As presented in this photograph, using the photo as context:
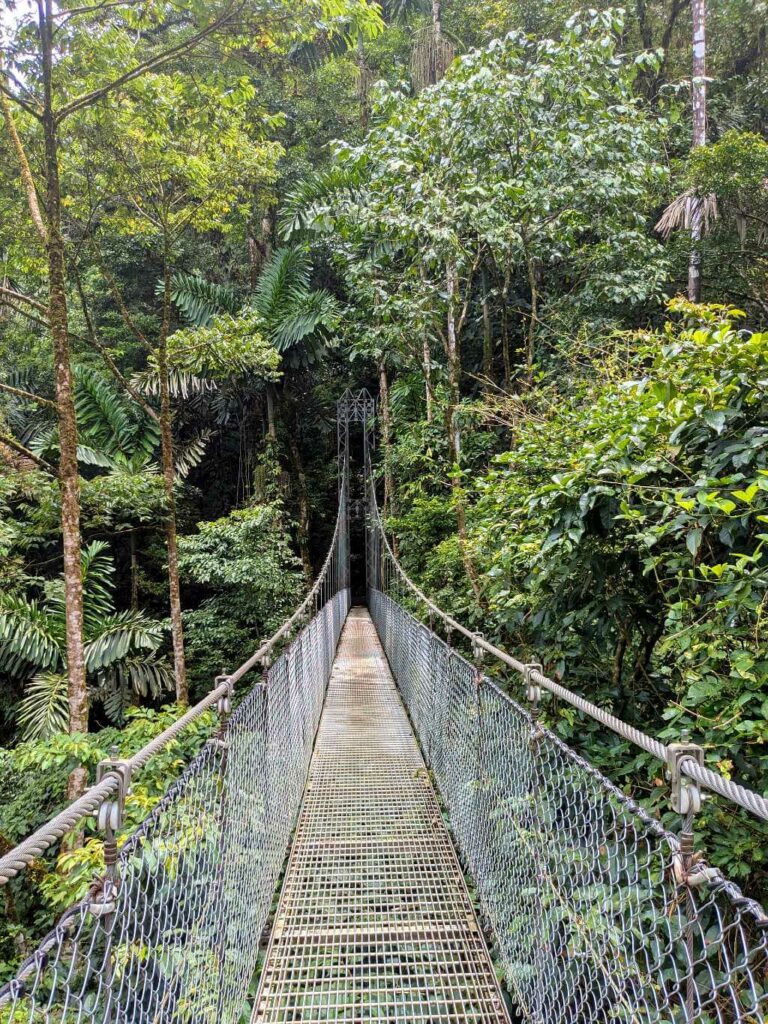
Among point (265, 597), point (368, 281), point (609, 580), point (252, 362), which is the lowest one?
point (265, 597)

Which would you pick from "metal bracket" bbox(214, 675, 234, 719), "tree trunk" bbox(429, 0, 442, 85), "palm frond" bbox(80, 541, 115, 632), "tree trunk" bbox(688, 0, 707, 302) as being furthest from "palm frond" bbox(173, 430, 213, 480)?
"metal bracket" bbox(214, 675, 234, 719)

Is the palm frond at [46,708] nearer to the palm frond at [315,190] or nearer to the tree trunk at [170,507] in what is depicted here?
the tree trunk at [170,507]

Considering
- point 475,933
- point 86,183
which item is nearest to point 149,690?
point 86,183

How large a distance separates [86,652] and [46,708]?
30.9 inches

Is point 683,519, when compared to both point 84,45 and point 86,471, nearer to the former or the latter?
point 84,45

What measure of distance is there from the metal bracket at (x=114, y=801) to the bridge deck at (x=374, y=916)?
98 cm

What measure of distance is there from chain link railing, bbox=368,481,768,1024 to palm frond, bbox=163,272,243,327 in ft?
21.1

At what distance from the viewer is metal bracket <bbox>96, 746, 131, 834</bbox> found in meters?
0.71

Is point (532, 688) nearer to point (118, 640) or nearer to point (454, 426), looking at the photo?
point (454, 426)

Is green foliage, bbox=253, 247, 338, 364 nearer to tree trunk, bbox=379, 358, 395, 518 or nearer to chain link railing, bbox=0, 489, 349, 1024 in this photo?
tree trunk, bbox=379, 358, 395, 518

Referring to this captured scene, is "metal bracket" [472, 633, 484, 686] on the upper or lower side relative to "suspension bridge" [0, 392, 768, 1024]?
upper

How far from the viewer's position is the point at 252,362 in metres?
4.79

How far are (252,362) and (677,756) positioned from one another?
469cm

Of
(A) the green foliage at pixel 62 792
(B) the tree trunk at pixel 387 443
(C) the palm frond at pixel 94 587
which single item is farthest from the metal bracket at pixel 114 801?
(B) the tree trunk at pixel 387 443
